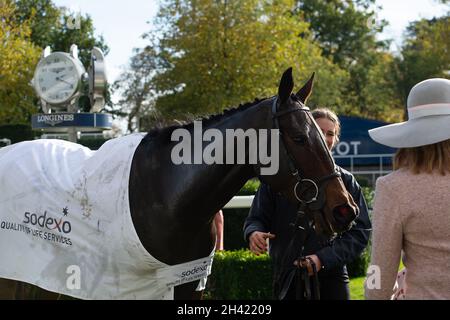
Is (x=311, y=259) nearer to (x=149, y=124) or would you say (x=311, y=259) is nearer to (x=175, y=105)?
(x=149, y=124)

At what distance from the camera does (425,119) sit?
2.42m

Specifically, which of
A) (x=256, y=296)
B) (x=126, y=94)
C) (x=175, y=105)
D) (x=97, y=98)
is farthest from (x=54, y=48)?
(x=256, y=296)

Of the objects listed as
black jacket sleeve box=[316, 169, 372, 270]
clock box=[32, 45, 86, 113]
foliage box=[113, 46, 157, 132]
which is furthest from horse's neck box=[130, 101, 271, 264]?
foliage box=[113, 46, 157, 132]

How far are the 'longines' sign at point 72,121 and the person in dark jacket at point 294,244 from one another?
25.2ft

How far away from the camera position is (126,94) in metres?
31.9

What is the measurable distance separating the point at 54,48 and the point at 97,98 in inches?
1008

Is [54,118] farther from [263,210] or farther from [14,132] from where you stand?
[14,132]

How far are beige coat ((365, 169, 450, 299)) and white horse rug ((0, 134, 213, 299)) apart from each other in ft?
4.34

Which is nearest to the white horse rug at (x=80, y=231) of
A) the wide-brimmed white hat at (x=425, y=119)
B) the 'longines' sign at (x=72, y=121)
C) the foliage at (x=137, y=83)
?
the wide-brimmed white hat at (x=425, y=119)

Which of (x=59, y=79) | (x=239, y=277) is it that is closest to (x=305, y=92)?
(x=239, y=277)

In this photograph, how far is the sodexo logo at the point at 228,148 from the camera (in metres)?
3.31

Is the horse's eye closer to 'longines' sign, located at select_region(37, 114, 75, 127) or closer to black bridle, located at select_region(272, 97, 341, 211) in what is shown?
black bridle, located at select_region(272, 97, 341, 211)

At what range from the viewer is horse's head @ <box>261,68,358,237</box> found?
3127 mm

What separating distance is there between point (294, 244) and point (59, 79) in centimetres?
897
